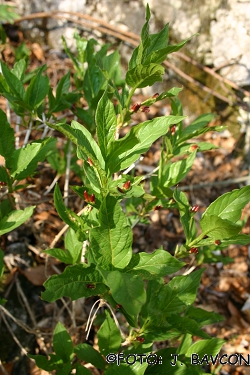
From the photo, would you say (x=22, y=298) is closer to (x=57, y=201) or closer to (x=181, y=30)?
(x=57, y=201)

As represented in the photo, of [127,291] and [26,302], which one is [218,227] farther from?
[26,302]

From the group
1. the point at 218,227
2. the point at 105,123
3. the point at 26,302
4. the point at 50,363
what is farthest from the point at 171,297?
the point at 26,302

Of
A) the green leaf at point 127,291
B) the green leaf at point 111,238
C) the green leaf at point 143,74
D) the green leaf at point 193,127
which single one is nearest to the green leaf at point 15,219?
the green leaf at point 111,238

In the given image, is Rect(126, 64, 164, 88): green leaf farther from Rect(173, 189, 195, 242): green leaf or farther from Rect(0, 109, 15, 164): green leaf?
Rect(0, 109, 15, 164): green leaf

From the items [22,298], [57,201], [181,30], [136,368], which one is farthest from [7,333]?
[181,30]

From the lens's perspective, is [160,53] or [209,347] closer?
[160,53]

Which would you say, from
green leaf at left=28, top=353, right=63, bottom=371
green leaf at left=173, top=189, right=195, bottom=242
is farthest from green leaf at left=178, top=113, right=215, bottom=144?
green leaf at left=28, top=353, right=63, bottom=371
